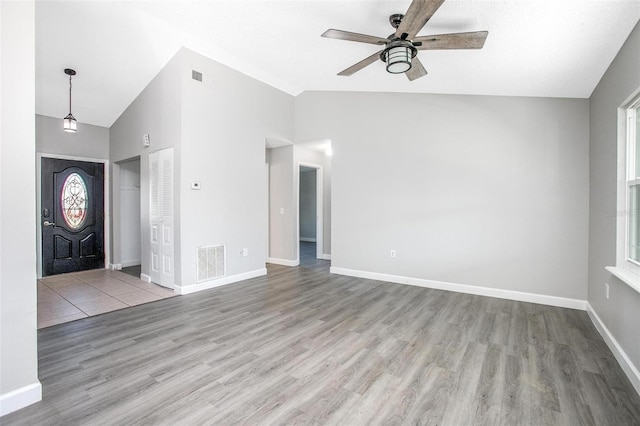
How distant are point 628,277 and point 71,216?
7.66m

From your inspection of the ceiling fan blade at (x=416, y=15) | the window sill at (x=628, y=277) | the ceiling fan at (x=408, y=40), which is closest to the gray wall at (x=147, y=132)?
the ceiling fan at (x=408, y=40)

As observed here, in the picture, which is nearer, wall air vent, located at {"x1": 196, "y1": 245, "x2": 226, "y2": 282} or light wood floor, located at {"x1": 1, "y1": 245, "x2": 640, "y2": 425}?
light wood floor, located at {"x1": 1, "y1": 245, "x2": 640, "y2": 425}

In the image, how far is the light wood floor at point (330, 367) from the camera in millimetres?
1860

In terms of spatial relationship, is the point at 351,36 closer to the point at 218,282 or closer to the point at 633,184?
the point at 633,184

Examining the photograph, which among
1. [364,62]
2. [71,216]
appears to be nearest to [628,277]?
[364,62]

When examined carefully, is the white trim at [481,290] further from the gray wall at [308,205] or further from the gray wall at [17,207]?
the gray wall at [308,205]

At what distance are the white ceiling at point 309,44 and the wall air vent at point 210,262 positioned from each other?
9.19 ft

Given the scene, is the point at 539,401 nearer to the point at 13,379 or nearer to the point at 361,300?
the point at 361,300

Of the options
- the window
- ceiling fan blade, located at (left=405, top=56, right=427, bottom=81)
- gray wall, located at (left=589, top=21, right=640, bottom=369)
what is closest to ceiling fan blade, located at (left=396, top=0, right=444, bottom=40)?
ceiling fan blade, located at (left=405, top=56, right=427, bottom=81)

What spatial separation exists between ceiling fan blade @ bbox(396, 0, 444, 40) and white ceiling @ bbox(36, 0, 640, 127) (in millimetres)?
370

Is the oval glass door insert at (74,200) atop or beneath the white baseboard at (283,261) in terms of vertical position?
atop

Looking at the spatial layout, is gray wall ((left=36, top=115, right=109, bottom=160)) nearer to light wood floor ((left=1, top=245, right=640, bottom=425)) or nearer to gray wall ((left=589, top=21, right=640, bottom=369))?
light wood floor ((left=1, top=245, right=640, bottom=425))

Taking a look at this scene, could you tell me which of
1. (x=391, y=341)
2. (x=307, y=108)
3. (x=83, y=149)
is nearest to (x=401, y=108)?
(x=307, y=108)

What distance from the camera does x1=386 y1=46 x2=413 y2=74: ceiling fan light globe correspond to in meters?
2.50
